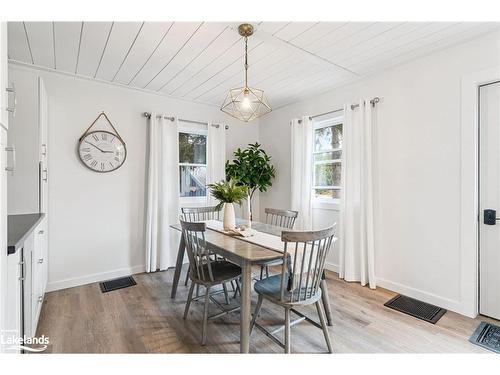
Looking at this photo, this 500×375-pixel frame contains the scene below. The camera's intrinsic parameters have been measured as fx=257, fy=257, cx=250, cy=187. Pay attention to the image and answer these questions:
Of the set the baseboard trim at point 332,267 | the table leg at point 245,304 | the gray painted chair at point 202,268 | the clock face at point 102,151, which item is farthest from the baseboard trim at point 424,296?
the clock face at point 102,151

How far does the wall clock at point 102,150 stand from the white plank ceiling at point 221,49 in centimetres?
67

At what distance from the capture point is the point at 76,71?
2.88 metres

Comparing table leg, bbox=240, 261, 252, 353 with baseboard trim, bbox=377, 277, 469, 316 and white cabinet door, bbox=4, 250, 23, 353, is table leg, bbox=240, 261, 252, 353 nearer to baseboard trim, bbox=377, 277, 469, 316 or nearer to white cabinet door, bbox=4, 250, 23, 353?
white cabinet door, bbox=4, 250, 23, 353

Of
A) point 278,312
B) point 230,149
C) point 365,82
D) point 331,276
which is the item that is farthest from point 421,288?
point 230,149

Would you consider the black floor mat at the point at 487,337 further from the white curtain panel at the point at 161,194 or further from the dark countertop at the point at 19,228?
the white curtain panel at the point at 161,194

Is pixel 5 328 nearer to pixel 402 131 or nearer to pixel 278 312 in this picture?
pixel 278 312

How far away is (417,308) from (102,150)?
154 inches

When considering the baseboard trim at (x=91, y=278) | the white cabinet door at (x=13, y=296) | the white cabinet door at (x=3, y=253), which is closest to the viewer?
the white cabinet door at (x=3, y=253)

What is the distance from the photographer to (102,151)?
10.5ft

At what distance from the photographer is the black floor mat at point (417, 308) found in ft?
7.72

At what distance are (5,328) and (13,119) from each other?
1.87 meters


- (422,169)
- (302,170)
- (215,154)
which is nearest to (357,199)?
(422,169)

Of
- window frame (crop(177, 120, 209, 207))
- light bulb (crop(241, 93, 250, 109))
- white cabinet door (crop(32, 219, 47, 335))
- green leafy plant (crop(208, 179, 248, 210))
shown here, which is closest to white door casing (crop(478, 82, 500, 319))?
light bulb (crop(241, 93, 250, 109))
